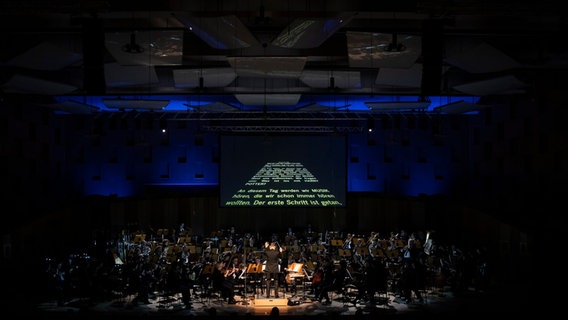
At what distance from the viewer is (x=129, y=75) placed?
43.3ft

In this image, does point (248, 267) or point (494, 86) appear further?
point (494, 86)

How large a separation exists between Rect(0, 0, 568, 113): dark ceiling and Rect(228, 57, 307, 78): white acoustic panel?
3 cm

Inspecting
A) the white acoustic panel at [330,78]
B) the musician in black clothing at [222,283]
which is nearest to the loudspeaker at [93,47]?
the white acoustic panel at [330,78]

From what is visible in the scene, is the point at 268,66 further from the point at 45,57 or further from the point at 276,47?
the point at 45,57

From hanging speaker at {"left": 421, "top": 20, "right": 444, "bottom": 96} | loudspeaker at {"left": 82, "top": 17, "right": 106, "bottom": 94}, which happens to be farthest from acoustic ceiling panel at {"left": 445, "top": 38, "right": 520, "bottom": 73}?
loudspeaker at {"left": 82, "top": 17, "right": 106, "bottom": 94}

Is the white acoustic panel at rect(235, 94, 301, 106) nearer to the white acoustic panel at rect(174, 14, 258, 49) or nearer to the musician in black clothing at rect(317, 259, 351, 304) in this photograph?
the white acoustic panel at rect(174, 14, 258, 49)

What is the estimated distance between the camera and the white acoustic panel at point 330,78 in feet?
42.6

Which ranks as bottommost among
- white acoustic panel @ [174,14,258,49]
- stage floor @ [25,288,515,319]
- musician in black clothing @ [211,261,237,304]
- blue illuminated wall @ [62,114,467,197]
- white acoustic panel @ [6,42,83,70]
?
stage floor @ [25,288,515,319]

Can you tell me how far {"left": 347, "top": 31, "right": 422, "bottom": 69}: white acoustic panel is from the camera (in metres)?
10.1

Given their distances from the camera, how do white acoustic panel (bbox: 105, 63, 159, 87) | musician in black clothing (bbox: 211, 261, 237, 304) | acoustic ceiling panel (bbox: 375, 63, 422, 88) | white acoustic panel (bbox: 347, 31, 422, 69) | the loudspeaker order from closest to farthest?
the loudspeaker, white acoustic panel (bbox: 347, 31, 422, 69), musician in black clothing (bbox: 211, 261, 237, 304), white acoustic panel (bbox: 105, 63, 159, 87), acoustic ceiling panel (bbox: 375, 63, 422, 88)

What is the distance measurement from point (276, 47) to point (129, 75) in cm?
392

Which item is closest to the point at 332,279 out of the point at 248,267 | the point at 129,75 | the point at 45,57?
the point at 248,267

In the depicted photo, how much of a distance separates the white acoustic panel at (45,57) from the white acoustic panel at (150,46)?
3.65 feet

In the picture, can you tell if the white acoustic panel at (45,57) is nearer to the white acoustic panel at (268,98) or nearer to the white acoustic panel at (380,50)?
the white acoustic panel at (268,98)
